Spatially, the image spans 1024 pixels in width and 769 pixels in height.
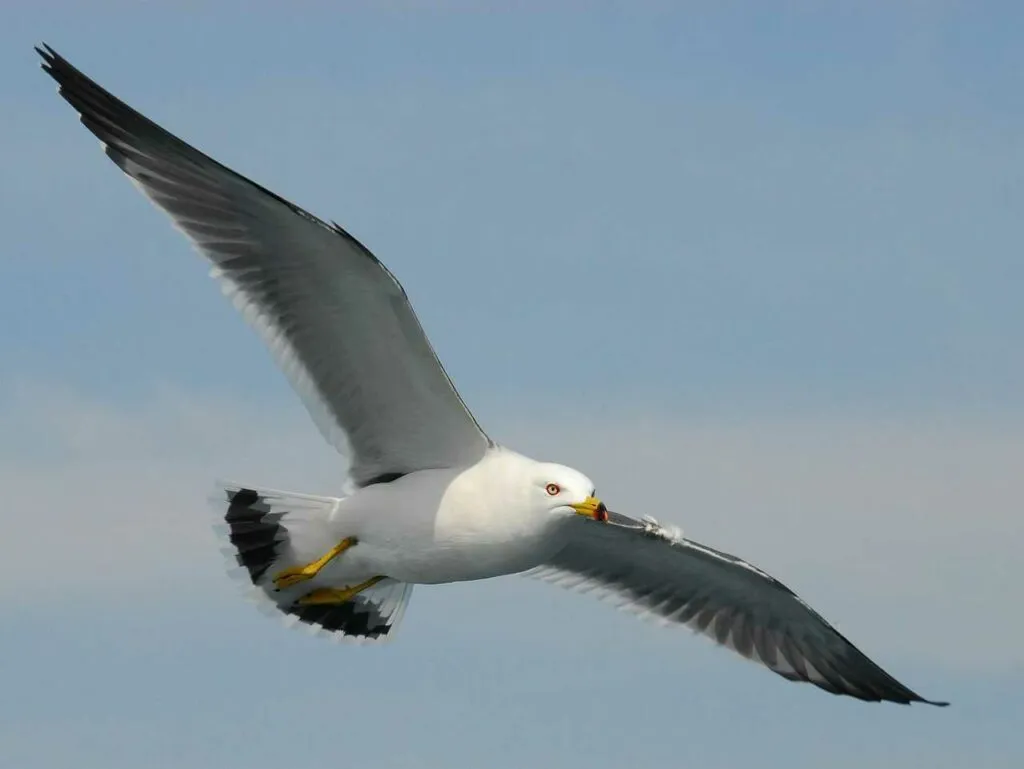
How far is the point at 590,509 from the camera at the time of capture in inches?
456

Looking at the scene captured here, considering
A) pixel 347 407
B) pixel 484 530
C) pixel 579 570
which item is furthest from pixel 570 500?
pixel 579 570

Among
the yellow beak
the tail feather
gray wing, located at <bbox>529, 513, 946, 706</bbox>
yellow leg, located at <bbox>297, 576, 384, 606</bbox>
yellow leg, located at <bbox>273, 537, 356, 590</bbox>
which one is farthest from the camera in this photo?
gray wing, located at <bbox>529, 513, 946, 706</bbox>

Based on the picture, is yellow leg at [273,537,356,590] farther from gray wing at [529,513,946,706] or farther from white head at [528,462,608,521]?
gray wing at [529,513,946,706]

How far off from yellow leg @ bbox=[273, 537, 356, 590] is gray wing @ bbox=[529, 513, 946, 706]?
6.64ft

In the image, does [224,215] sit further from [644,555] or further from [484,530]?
[644,555]

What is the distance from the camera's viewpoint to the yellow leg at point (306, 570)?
12.6 m

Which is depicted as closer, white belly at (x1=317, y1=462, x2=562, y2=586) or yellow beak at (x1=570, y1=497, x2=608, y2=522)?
yellow beak at (x1=570, y1=497, x2=608, y2=522)

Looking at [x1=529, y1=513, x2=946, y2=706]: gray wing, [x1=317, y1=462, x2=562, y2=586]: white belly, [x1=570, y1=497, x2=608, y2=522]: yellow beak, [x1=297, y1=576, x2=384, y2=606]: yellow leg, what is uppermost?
[x1=529, y1=513, x2=946, y2=706]: gray wing

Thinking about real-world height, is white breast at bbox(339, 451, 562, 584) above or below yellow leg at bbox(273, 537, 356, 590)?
above

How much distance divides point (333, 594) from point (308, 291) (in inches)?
93.6

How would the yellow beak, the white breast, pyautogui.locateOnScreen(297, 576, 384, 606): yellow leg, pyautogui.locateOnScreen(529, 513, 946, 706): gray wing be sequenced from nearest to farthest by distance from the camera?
the yellow beak, the white breast, pyautogui.locateOnScreen(297, 576, 384, 606): yellow leg, pyautogui.locateOnScreen(529, 513, 946, 706): gray wing

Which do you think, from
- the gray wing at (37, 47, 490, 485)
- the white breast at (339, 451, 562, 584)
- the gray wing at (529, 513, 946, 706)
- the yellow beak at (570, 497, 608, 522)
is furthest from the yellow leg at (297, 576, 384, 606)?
the yellow beak at (570, 497, 608, 522)

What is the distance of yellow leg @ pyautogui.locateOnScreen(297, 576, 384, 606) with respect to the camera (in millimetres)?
13031

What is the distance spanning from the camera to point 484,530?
11891mm
